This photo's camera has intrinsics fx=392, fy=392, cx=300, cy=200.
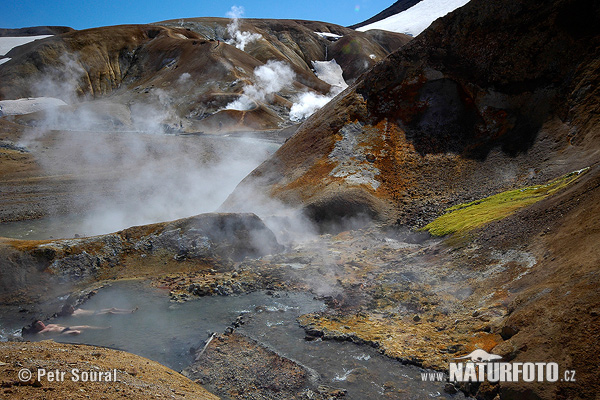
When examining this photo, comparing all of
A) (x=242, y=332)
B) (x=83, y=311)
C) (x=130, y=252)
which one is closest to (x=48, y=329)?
(x=83, y=311)

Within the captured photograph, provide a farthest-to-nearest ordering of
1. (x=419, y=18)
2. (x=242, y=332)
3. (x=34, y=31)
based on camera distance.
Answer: (x=419, y=18)
(x=34, y=31)
(x=242, y=332)

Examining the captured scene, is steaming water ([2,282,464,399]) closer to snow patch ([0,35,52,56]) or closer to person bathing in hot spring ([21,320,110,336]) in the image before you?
person bathing in hot spring ([21,320,110,336])

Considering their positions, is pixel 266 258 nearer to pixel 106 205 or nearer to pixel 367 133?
pixel 367 133

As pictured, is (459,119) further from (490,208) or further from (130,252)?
(130,252)

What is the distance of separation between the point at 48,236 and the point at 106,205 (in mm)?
6135

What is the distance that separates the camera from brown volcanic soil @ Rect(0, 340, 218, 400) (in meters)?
5.66

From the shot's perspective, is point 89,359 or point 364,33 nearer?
point 89,359

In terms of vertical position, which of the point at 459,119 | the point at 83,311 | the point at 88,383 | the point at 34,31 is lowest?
the point at 88,383

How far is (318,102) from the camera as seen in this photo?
7288cm

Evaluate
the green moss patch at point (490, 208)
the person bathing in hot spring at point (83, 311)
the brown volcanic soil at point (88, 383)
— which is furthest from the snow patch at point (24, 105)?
the brown volcanic soil at point (88, 383)

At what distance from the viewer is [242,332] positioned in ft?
35.6

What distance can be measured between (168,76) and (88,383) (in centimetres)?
7389

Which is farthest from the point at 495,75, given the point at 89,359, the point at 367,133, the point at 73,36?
the point at 73,36

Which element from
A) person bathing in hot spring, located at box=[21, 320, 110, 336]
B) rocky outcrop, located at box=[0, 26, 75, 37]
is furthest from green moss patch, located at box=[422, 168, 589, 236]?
rocky outcrop, located at box=[0, 26, 75, 37]
